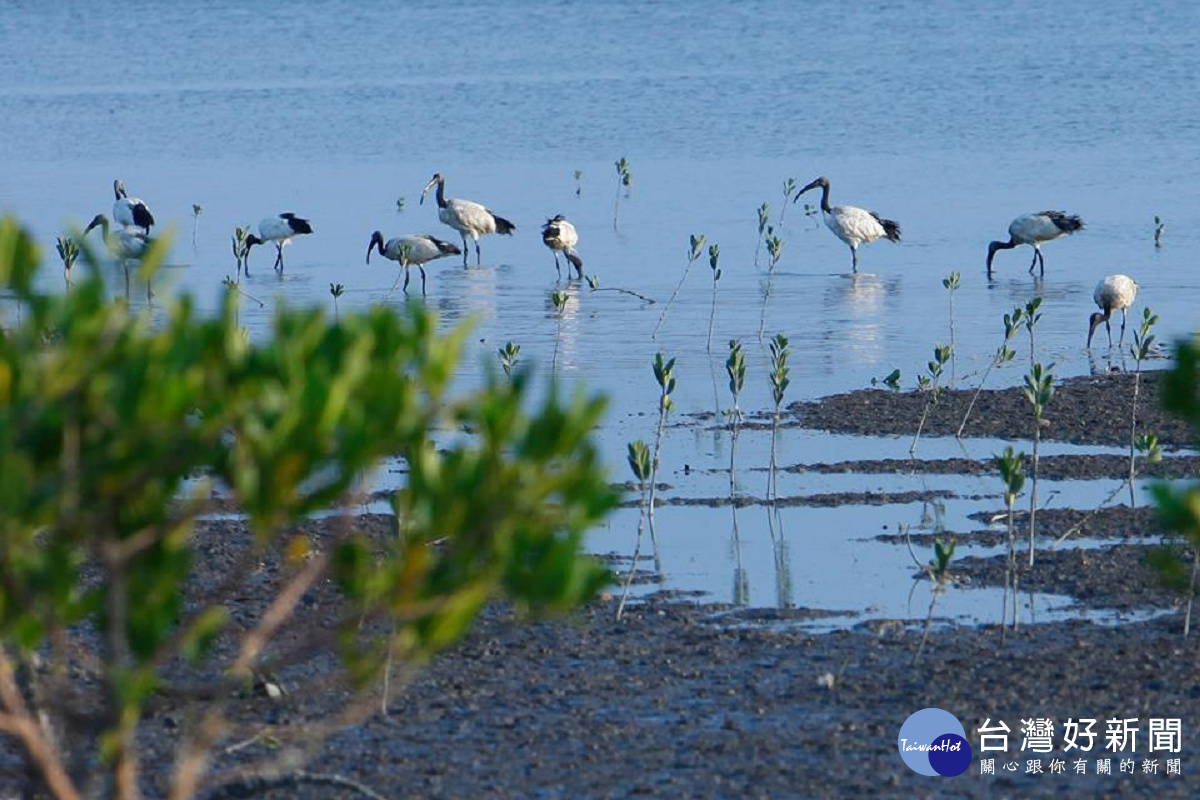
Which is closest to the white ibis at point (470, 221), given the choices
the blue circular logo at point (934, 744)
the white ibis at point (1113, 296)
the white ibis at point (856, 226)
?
the white ibis at point (856, 226)

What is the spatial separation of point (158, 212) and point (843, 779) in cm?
2382

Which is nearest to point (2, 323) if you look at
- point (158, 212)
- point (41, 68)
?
point (158, 212)

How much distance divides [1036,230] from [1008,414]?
993 centimetres

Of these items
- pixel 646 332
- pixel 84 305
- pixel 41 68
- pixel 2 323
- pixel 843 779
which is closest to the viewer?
pixel 84 305

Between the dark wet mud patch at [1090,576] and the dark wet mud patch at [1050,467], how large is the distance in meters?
1.80

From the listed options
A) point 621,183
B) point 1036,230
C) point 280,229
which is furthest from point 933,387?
point 621,183

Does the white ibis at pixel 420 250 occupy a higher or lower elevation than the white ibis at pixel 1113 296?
higher

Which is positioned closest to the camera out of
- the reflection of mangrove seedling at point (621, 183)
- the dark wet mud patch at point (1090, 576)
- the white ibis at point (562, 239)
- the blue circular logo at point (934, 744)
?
the blue circular logo at point (934, 744)

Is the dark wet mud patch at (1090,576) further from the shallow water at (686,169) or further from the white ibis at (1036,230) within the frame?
the white ibis at (1036,230)

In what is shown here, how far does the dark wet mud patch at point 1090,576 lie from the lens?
29.6ft

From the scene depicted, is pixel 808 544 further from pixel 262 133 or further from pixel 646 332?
pixel 262 133

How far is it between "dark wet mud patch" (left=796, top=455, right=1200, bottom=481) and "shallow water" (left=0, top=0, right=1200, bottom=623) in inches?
10.6

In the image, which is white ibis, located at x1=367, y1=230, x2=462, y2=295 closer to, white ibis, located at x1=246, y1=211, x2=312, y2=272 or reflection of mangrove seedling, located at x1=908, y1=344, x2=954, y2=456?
white ibis, located at x1=246, y1=211, x2=312, y2=272

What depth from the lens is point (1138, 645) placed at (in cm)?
820
